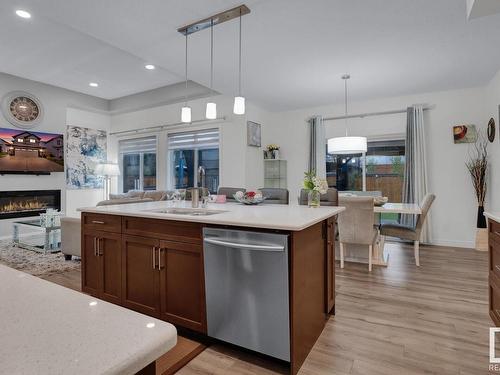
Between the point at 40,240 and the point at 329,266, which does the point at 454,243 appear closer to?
the point at 329,266

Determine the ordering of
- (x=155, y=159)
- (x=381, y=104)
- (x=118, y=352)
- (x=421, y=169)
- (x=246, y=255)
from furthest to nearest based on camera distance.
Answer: (x=155, y=159), (x=381, y=104), (x=421, y=169), (x=246, y=255), (x=118, y=352)

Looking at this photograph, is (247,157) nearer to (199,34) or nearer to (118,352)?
(199,34)

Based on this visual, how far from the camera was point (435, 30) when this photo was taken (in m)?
3.01

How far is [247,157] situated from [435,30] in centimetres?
343

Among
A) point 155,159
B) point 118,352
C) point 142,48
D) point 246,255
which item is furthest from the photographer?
point 155,159

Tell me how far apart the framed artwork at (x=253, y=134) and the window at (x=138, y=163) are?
254cm

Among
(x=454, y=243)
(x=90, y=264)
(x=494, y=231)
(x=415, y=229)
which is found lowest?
(x=454, y=243)

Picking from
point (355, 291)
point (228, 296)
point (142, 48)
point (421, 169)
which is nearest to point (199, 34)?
point (142, 48)

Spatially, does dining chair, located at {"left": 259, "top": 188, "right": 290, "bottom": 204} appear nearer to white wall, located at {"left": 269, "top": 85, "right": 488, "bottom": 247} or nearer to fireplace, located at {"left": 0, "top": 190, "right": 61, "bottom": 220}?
white wall, located at {"left": 269, "top": 85, "right": 488, "bottom": 247}

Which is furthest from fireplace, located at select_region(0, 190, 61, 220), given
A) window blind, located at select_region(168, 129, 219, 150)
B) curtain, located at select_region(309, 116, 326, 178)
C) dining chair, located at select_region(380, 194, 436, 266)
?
dining chair, located at select_region(380, 194, 436, 266)

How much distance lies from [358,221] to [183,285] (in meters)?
2.43

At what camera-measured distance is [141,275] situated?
2258mm

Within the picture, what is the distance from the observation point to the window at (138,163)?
6957 millimetres

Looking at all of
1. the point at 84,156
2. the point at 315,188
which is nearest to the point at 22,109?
the point at 84,156
